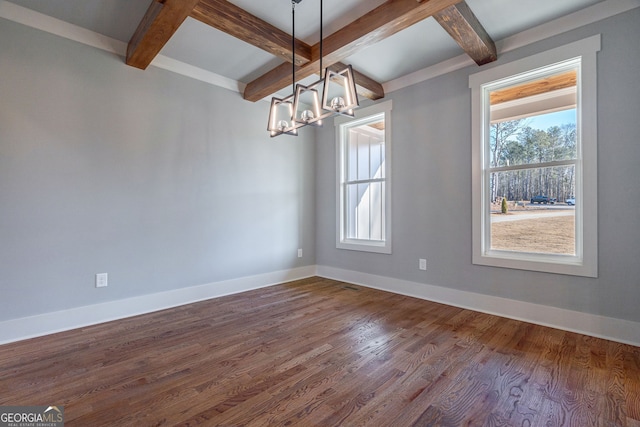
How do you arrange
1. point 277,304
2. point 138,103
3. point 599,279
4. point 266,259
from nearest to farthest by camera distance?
point 599,279, point 138,103, point 277,304, point 266,259

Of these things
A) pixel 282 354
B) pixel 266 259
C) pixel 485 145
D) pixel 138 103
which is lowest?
pixel 282 354

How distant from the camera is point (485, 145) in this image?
2988 mm

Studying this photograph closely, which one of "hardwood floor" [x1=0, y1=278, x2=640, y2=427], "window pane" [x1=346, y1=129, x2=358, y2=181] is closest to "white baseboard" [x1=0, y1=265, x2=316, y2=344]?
"hardwood floor" [x1=0, y1=278, x2=640, y2=427]

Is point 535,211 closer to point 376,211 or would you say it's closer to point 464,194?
point 464,194

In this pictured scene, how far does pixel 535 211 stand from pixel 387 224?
161 centimetres

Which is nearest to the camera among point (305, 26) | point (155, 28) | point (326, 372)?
point (326, 372)

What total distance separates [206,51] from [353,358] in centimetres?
331

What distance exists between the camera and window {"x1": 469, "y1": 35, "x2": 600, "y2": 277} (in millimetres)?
2402

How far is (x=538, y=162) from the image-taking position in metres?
2.71

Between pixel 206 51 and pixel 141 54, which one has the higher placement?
pixel 206 51

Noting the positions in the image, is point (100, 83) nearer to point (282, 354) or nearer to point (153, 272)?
point (153, 272)

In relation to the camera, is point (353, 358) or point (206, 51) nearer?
point (353, 358)

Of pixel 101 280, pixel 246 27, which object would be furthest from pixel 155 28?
pixel 101 280

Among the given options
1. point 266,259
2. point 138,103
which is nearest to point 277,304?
point 266,259
